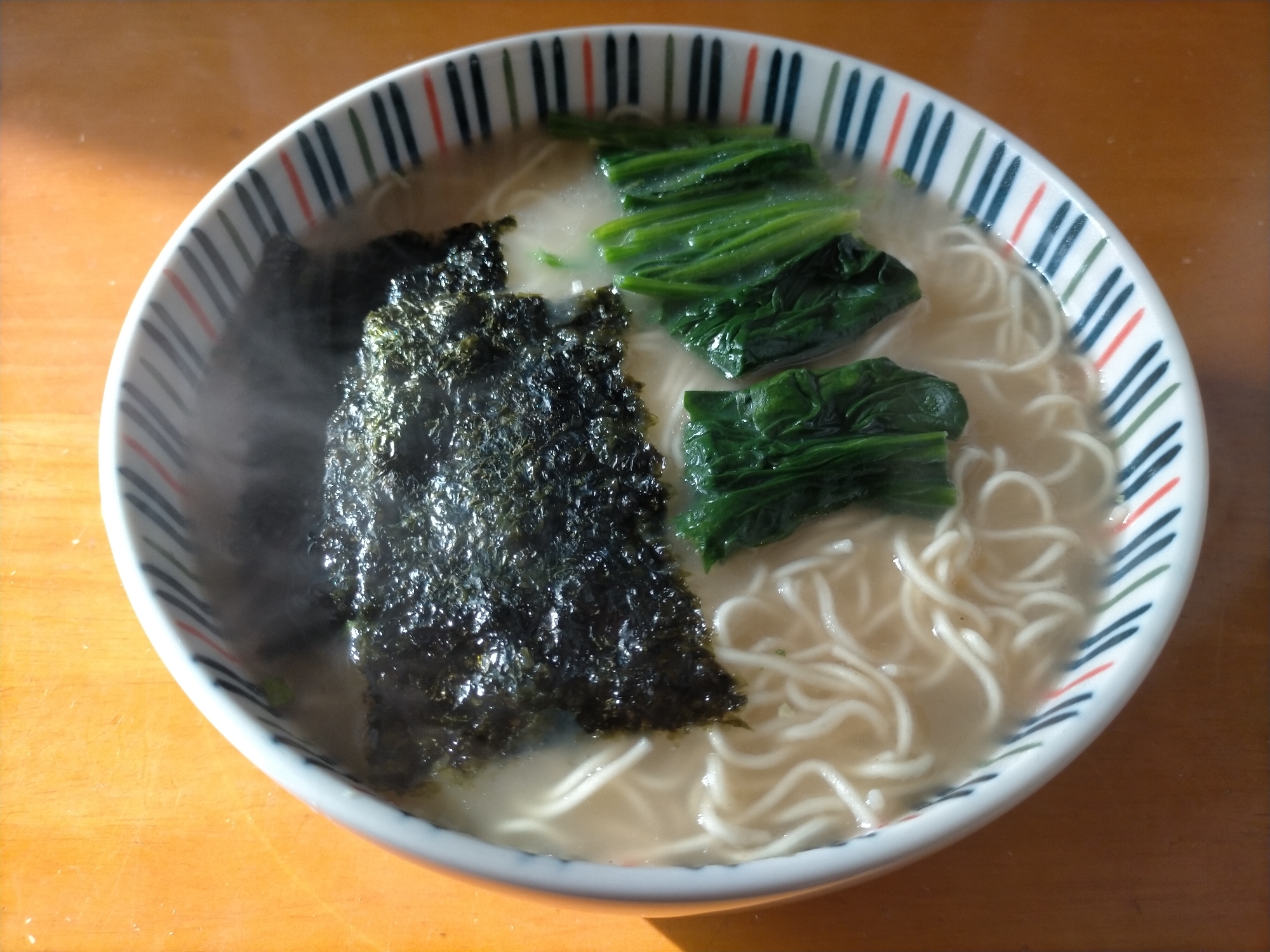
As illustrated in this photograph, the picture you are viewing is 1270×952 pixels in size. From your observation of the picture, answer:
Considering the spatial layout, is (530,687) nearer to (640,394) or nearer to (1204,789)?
(640,394)

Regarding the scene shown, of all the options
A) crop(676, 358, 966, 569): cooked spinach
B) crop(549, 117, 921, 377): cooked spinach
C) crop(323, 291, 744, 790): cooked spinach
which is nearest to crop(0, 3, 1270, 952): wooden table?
crop(323, 291, 744, 790): cooked spinach

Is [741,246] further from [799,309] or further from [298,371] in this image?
[298,371]

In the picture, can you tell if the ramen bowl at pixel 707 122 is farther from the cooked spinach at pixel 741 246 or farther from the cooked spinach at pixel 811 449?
the cooked spinach at pixel 811 449

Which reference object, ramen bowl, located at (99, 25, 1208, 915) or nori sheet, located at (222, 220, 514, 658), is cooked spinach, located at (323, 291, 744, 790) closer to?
nori sheet, located at (222, 220, 514, 658)

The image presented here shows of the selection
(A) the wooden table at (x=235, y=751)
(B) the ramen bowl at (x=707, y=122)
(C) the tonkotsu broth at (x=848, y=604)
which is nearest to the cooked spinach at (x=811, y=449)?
(C) the tonkotsu broth at (x=848, y=604)

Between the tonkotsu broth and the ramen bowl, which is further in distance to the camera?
the tonkotsu broth

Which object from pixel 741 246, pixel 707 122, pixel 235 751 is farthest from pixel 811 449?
pixel 235 751
